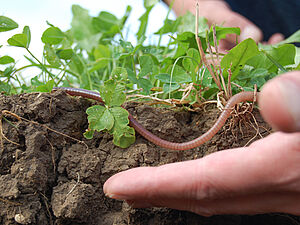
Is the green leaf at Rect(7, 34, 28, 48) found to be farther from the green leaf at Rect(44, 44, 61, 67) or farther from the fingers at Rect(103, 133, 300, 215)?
the fingers at Rect(103, 133, 300, 215)

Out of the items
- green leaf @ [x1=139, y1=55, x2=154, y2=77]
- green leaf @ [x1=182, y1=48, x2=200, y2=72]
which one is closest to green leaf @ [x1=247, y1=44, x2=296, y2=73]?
green leaf @ [x1=182, y1=48, x2=200, y2=72]

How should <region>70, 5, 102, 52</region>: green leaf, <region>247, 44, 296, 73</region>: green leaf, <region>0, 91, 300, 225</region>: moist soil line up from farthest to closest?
<region>70, 5, 102, 52</region>: green leaf, <region>247, 44, 296, 73</region>: green leaf, <region>0, 91, 300, 225</region>: moist soil

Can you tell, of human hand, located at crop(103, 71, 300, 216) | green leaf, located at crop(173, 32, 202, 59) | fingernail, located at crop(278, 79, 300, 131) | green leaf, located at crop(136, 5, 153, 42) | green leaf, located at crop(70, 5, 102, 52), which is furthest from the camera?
green leaf, located at crop(70, 5, 102, 52)

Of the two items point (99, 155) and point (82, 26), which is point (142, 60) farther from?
point (82, 26)

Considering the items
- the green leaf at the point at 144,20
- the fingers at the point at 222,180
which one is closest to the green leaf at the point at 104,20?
the green leaf at the point at 144,20

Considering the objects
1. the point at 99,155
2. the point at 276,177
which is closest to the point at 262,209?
the point at 276,177

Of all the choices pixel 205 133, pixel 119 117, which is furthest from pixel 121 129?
pixel 205 133

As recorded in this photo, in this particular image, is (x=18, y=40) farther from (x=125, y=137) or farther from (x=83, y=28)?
(x=83, y=28)
